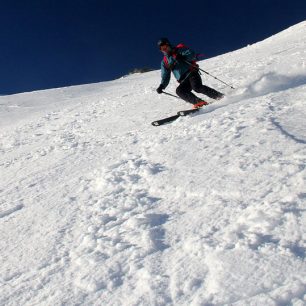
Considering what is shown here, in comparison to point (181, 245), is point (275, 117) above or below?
above

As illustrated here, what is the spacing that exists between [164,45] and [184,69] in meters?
0.65

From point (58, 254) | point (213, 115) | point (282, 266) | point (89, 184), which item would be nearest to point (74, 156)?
point (89, 184)

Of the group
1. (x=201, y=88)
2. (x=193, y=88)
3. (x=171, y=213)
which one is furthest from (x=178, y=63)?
(x=171, y=213)

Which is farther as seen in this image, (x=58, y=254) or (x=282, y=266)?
(x=58, y=254)

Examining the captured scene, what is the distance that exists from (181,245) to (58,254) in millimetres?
1141

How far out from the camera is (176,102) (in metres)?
9.77

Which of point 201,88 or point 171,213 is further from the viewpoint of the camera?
point 201,88

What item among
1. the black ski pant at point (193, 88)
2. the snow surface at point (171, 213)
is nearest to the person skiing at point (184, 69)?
the black ski pant at point (193, 88)

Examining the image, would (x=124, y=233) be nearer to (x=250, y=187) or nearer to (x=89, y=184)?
(x=250, y=187)

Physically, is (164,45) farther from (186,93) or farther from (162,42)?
(186,93)

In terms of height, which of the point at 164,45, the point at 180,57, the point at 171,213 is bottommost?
the point at 171,213

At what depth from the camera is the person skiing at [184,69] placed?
8305 millimetres

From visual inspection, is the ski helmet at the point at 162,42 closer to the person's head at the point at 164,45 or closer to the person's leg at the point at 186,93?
the person's head at the point at 164,45

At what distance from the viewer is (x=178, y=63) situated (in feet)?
27.8
